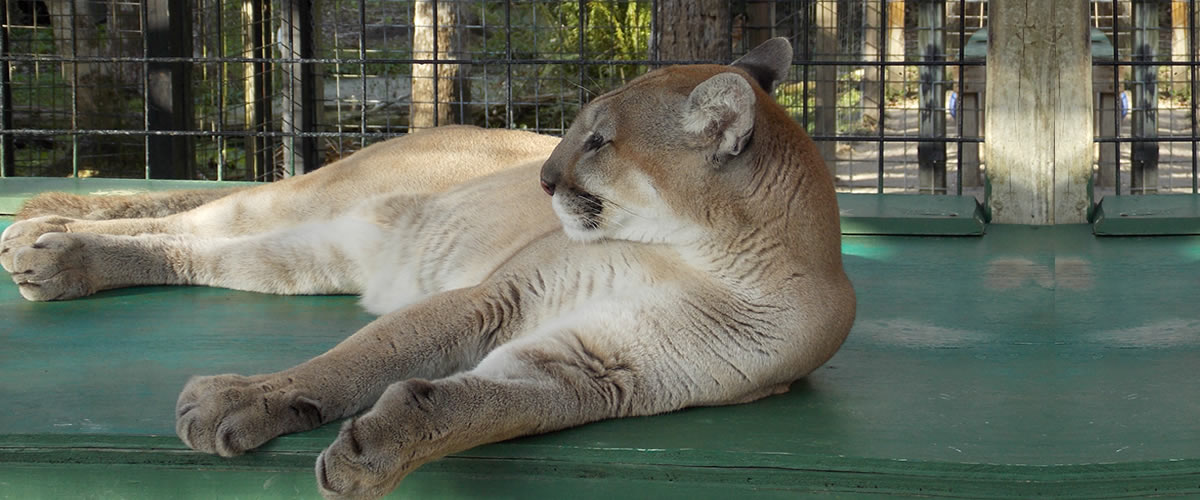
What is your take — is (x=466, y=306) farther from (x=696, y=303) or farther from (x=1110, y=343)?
(x=1110, y=343)

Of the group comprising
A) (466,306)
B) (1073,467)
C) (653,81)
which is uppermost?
(653,81)

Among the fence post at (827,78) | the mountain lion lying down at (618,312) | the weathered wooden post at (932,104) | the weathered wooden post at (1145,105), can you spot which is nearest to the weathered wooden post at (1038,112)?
the weathered wooden post at (932,104)

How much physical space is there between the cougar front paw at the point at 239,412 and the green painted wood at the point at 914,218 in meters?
3.47

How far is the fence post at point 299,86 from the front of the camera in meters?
7.10

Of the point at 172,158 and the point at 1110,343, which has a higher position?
the point at 172,158

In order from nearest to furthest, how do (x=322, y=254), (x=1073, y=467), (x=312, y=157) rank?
1. (x=1073, y=467)
2. (x=322, y=254)
3. (x=312, y=157)

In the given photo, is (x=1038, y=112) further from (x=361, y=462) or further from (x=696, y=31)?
(x=361, y=462)

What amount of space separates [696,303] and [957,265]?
2.49 meters

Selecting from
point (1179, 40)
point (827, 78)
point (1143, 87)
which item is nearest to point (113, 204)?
point (827, 78)

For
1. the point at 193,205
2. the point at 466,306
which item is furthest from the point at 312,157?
the point at 466,306

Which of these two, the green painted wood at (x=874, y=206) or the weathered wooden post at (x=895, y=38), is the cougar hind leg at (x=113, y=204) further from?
the weathered wooden post at (x=895, y=38)

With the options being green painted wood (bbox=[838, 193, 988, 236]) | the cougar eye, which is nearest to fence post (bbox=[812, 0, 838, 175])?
green painted wood (bbox=[838, 193, 988, 236])

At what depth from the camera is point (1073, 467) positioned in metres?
2.24

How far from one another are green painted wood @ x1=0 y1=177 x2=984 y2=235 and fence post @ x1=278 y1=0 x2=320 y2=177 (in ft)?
3.50
